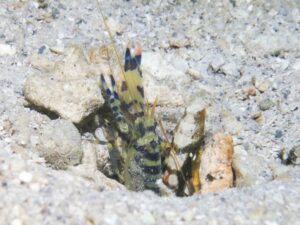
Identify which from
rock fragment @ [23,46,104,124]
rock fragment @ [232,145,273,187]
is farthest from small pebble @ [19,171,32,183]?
rock fragment @ [232,145,273,187]

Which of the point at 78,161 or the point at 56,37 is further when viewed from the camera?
the point at 56,37

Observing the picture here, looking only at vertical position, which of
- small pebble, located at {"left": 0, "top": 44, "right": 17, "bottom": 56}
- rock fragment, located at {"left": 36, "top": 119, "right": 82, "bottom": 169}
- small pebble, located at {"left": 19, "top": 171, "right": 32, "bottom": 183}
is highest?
small pebble, located at {"left": 19, "top": 171, "right": 32, "bottom": 183}

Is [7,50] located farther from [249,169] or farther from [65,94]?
[249,169]

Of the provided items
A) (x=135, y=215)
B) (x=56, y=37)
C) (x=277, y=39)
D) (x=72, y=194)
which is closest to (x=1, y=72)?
(x=56, y=37)

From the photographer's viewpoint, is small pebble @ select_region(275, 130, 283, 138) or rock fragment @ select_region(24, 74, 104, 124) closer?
rock fragment @ select_region(24, 74, 104, 124)

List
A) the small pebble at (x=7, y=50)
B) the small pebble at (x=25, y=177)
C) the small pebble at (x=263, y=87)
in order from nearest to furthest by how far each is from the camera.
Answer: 1. the small pebble at (x=25, y=177)
2. the small pebble at (x=7, y=50)
3. the small pebble at (x=263, y=87)

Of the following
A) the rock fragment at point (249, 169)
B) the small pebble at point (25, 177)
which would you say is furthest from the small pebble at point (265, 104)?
the small pebble at point (25, 177)

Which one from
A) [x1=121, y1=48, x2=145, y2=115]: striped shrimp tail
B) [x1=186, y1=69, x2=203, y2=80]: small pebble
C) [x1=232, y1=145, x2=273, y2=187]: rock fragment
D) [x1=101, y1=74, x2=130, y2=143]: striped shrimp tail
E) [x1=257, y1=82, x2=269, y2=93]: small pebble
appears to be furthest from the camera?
[x1=186, y1=69, x2=203, y2=80]: small pebble

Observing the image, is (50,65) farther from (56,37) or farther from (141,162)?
(141,162)

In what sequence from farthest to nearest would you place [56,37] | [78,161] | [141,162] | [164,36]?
[164,36] < [56,37] < [141,162] < [78,161]

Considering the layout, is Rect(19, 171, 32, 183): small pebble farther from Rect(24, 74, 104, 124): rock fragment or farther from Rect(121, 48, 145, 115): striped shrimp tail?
Rect(121, 48, 145, 115): striped shrimp tail

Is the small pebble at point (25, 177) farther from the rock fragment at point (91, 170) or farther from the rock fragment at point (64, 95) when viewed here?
the rock fragment at point (64, 95)
